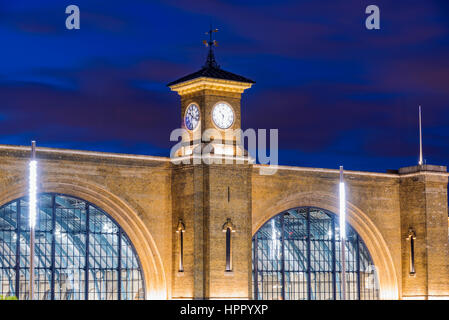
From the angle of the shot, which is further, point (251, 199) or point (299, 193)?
point (299, 193)

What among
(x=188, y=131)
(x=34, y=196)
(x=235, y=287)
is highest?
(x=188, y=131)

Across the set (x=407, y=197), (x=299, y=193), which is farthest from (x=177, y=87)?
(x=407, y=197)

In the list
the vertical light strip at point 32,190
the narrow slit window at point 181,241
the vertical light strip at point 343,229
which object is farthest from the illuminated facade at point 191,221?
the vertical light strip at point 32,190

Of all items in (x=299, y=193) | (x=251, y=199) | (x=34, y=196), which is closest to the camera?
(x=34, y=196)

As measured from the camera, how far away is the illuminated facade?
5731 centimetres

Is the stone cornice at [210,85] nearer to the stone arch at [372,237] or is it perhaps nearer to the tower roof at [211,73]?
the tower roof at [211,73]

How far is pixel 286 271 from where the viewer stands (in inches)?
2648

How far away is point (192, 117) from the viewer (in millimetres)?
61750

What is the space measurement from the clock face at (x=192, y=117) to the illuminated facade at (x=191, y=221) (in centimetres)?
6

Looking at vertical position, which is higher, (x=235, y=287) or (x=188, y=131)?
(x=188, y=131)

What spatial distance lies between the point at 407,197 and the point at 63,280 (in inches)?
991

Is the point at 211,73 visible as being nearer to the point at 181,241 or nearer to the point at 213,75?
the point at 213,75

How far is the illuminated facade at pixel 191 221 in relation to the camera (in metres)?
57.3

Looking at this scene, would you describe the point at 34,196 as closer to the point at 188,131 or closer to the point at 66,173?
the point at 66,173
